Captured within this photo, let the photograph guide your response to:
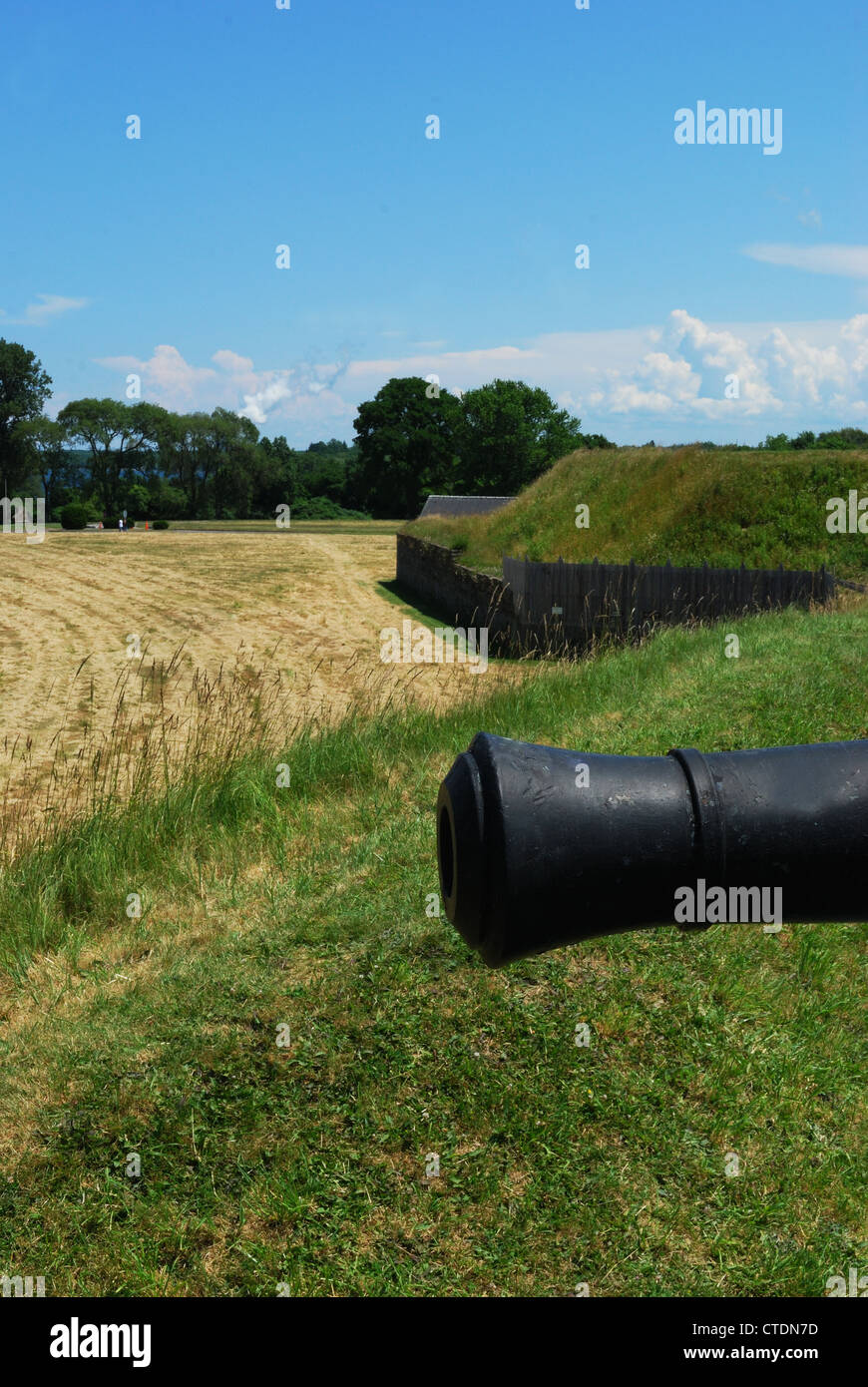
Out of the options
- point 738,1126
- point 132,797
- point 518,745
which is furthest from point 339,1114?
point 132,797

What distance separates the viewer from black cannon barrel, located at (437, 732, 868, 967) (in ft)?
5.94

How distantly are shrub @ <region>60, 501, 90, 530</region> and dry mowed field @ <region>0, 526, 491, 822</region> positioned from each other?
15.2 metres

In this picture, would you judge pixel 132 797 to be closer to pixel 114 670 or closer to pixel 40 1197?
pixel 40 1197

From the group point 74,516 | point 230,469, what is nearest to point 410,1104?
point 74,516

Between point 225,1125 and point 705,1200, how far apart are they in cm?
155

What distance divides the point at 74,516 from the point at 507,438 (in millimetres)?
31992

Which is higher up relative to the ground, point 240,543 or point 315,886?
point 240,543

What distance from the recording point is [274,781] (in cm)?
800

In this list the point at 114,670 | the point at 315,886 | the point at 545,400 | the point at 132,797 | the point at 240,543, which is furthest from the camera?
the point at 545,400

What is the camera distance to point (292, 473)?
97.7 metres

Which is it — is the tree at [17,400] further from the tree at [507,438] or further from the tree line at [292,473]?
the tree at [507,438]

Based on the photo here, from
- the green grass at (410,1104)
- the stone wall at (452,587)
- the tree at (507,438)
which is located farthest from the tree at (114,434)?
the green grass at (410,1104)
